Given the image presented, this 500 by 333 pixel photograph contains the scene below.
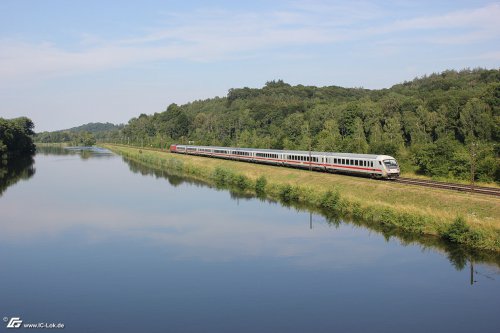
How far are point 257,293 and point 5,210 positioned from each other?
131 ft

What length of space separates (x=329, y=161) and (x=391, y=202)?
748 inches

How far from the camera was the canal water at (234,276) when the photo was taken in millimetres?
24500

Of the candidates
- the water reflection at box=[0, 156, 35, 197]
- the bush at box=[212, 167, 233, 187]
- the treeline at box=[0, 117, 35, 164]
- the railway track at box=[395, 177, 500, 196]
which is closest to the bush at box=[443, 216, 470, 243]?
the railway track at box=[395, 177, 500, 196]

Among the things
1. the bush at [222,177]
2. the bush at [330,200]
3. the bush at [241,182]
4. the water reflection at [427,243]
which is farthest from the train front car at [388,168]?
the bush at [222,177]

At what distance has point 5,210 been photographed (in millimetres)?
55094

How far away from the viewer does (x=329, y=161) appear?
213 feet

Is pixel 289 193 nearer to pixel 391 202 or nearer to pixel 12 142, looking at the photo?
pixel 391 202

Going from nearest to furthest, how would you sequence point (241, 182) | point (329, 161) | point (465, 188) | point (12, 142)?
point (465, 188) < point (329, 161) < point (241, 182) < point (12, 142)

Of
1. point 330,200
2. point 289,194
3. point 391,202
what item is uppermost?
point 391,202

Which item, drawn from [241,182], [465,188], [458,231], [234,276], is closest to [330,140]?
[241,182]

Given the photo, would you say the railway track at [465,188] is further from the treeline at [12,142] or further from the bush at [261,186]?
the treeline at [12,142]

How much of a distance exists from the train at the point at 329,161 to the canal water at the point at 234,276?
33.9 feet

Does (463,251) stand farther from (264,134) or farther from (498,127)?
(264,134)

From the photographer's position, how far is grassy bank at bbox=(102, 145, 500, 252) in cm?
3664
